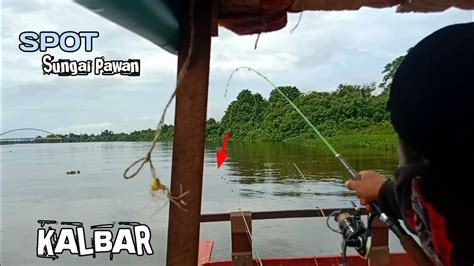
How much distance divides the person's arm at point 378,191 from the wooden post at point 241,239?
2.28 metres

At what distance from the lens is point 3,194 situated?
3578cm

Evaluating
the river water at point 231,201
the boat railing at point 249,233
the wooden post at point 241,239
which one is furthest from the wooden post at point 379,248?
the river water at point 231,201

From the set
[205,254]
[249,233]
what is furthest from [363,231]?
[205,254]

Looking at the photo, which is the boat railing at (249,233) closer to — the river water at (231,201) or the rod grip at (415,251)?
the rod grip at (415,251)

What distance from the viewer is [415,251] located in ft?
3.13

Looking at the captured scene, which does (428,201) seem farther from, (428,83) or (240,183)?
(240,183)

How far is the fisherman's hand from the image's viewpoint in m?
0.98

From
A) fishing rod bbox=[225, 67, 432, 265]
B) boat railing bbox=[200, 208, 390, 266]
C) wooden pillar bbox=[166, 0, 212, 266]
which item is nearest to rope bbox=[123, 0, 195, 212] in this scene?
wooden pillar bbox=[166, 0, 212, 266]

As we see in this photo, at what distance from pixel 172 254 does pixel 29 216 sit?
25.8 metres

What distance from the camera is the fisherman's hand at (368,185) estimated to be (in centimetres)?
98

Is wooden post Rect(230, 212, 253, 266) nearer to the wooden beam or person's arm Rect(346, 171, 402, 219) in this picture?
the wooden beam

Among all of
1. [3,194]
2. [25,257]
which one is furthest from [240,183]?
[3,194]

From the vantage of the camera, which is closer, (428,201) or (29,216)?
(428,201)

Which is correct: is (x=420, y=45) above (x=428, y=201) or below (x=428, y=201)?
above
